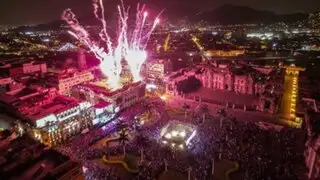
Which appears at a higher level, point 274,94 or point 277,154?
point 274,94

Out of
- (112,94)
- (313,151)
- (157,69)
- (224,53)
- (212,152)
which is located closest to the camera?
(313,151)

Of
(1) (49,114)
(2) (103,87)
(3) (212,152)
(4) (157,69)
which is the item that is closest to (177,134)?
(3) (212,152)

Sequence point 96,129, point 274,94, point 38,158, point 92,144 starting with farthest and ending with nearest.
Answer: point 274,94 < point 96,129 < point 92,144 < point 38,158

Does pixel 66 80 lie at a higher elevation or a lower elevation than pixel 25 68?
lower

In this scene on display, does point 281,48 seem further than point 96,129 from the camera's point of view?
Yes

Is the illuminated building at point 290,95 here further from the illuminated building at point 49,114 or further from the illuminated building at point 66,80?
the illuminated building at point 66,80

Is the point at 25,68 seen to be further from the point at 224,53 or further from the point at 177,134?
the point at 224,53

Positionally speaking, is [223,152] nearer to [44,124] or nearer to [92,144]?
[92,144]


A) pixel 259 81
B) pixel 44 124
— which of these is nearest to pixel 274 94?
pixel 259 81

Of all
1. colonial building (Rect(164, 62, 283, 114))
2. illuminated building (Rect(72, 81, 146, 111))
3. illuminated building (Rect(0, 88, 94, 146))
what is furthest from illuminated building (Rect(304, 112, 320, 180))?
illuminated building (Rect(0, 88, 94, 146))
